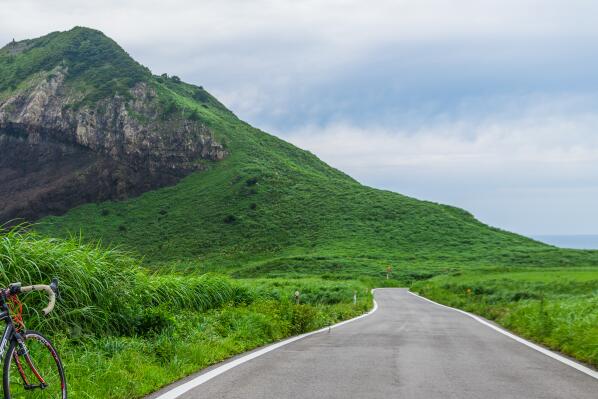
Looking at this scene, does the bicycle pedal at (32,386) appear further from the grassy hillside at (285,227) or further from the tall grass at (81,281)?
the grassy hillside at (285,227)

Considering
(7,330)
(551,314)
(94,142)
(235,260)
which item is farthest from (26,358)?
(94,142)

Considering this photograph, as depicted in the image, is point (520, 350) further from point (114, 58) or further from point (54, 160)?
point (114, 58)

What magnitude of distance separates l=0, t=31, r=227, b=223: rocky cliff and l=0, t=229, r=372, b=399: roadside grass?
10173cm

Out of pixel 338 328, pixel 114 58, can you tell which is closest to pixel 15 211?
pixel 114 58

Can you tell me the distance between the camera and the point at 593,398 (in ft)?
23.3

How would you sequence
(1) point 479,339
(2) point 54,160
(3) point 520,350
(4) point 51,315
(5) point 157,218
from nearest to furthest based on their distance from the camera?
1. (4) point 51,315
2. (3) point 520,350
3. (1) point 479,339
4. (5) point 157,218
5. (2) point 54,160

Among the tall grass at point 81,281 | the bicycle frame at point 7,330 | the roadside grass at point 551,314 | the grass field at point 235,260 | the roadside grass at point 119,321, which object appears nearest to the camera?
the bicycle frame at point 7,330

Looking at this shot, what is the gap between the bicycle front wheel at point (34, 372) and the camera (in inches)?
199

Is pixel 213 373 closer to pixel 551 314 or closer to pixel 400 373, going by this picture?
pixel 400 373

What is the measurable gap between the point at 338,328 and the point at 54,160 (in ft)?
362

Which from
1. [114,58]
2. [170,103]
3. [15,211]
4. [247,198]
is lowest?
[15,211]

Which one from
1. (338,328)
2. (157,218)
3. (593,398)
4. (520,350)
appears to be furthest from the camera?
(157,218)

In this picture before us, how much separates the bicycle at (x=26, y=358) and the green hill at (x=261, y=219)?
188ft

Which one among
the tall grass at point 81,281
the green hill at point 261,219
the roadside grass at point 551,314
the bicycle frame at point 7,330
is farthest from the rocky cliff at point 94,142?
the bicycle frame at point 7,330
